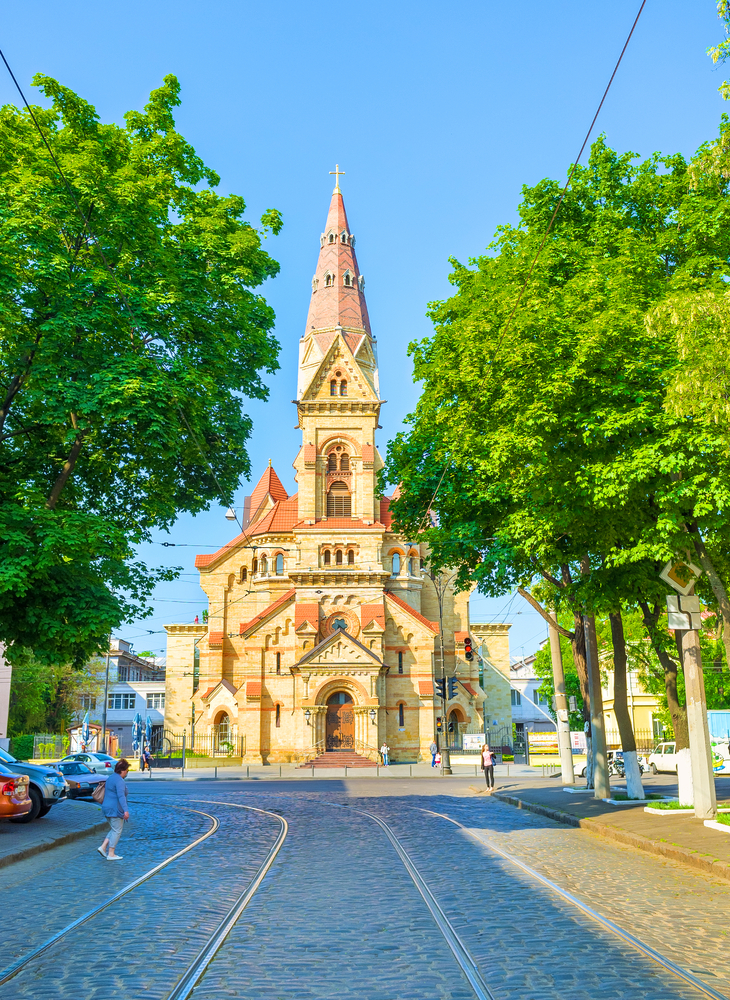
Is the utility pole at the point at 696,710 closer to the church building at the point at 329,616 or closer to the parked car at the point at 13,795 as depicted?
the parked car at the point at 13,795

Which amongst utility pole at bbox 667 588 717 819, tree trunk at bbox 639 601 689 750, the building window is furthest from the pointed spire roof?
the building window

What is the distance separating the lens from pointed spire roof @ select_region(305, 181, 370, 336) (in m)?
60.4

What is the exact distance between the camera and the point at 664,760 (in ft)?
117

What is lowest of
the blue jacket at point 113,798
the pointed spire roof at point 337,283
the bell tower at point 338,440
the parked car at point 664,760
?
the parked car at point 664,760

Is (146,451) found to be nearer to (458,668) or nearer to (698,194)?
(698,194)

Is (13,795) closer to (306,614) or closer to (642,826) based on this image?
(642,826)

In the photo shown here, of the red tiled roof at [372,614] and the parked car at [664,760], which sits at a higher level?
the red tiled roof at [372,614]

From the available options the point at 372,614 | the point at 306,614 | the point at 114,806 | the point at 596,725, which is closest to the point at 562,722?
the point at 596,725

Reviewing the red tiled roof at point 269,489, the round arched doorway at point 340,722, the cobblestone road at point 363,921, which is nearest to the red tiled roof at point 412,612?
the round arched doorway at point 340,722

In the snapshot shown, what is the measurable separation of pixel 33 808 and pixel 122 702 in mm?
76878

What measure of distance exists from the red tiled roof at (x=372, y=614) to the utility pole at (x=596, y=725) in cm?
2934

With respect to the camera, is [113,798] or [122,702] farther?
[122,702]

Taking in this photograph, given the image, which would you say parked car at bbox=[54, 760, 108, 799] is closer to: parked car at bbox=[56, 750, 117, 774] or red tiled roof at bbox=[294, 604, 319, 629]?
parked car at bbox=[56, 750, 117, 774]

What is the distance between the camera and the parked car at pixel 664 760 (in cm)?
3513
